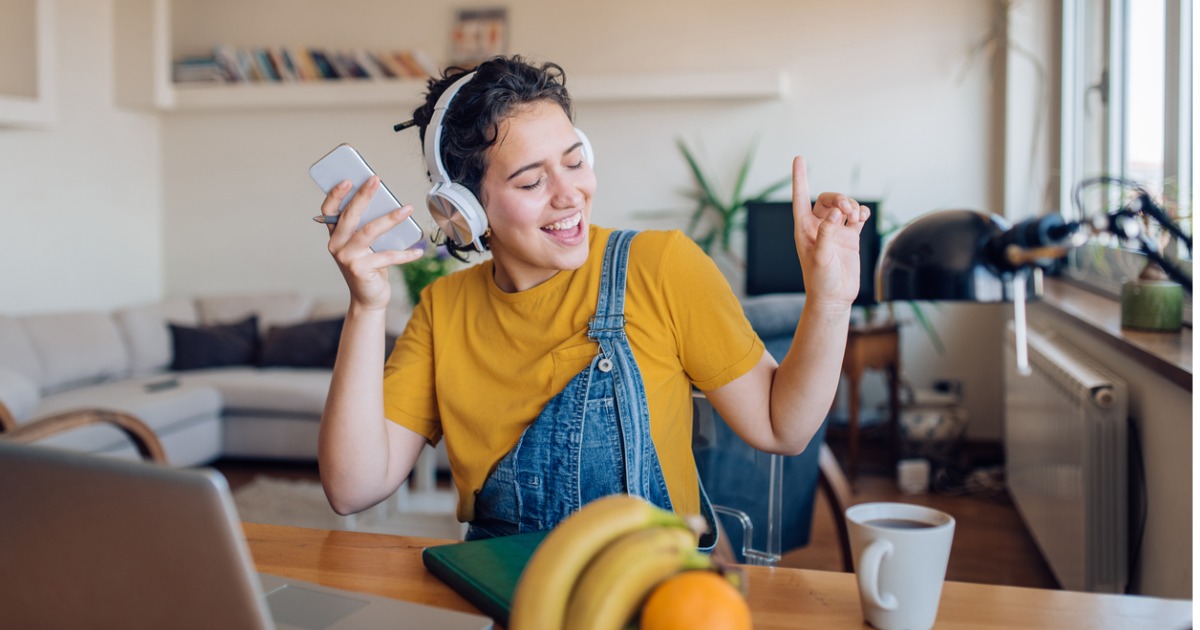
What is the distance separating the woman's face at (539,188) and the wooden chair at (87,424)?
0.62m

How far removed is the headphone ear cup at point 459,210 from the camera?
1.33 m

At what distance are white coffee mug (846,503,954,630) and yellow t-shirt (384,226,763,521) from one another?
1.57ft

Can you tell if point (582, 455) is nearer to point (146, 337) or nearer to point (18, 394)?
point (18, 394)

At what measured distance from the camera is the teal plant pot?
231 centimetres

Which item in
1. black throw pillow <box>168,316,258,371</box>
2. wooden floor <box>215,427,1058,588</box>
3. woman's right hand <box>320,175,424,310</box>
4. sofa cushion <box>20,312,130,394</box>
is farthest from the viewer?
black throw pillow <box>168,316,258,371</box>

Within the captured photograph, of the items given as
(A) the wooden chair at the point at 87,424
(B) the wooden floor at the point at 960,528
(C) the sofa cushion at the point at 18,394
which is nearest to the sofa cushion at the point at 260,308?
(B) the wooden floor at the point at 960,528

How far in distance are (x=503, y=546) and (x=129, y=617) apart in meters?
0.41

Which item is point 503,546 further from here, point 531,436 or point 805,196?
point 805,196

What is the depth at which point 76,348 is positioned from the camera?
4645 millimetres

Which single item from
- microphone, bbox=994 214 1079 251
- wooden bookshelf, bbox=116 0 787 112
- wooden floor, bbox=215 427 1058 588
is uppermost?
wooden bookshelf, bbox=116 0 787 112

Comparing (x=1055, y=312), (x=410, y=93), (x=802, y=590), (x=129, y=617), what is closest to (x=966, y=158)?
(x=1055, y=312)

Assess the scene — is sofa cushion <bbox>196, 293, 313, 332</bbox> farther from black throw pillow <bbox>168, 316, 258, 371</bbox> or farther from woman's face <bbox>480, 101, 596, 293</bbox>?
woman's face <bbox>480, 101, 596, 293</bbox>

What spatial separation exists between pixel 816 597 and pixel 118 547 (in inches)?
24.0

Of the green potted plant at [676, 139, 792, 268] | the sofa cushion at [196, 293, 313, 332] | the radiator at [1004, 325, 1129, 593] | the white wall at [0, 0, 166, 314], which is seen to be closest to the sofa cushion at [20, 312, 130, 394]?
the white wall at [0, 0, 166, 314]
